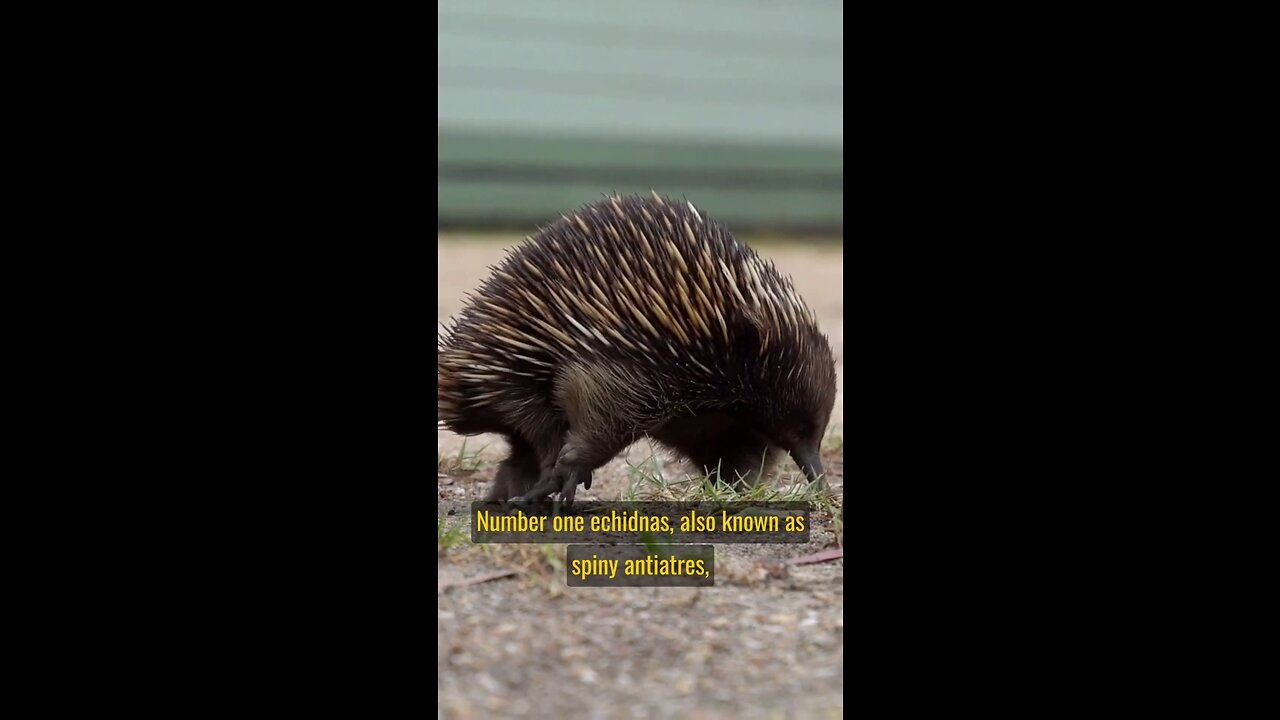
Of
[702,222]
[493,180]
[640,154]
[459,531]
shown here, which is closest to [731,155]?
[640,154]

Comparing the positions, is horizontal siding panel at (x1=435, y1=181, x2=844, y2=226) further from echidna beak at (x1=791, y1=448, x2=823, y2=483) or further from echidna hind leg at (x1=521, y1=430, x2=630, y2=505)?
echidna hind leg at (x1=521, y1=430, x2=630, y2=505)

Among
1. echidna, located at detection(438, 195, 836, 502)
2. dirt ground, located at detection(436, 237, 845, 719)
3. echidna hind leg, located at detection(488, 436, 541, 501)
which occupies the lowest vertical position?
dirt ground, located at detection(436, 237, 845, 719)

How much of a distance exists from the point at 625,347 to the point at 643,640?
5.07 ft

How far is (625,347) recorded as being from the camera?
4340mm

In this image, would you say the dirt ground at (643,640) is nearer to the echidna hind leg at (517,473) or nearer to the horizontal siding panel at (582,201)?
the echidna hind leg at (517,473)

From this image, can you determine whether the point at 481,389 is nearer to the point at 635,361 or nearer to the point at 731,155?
the point at 635,361

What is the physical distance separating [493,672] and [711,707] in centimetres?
48

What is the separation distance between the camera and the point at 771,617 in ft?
10.4

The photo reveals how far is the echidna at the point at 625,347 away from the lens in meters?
4.32

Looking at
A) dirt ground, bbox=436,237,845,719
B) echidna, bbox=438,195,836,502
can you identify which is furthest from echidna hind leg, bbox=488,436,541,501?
dirt ground, bbox=436,237,845,719

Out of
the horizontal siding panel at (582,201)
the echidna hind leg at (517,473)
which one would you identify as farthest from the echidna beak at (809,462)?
the horizontal siding panel at (582,201)

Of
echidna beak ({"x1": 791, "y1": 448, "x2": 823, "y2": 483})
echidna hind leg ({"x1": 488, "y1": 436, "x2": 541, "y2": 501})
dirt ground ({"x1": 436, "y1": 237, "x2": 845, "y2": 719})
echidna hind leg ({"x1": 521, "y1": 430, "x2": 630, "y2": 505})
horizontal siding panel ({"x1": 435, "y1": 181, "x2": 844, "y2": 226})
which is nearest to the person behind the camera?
dirt ground ({"x1": 436, "y1": 237, "x2": 845, "y2": 719})

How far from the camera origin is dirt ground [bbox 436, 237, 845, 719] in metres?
2.59

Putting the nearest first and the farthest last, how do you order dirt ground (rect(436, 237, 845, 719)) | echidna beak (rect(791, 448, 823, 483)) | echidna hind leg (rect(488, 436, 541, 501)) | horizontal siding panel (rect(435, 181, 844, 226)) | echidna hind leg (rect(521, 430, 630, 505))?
1. dirt ground (rect(436, 237, 845, 719))
2. echidna hind leg (rect(521, 430, 630, 505))
3. echidna beak (rect(791, 448, 823, 483))
4. echidna hind leg (rect(488, 436, 541, 501))
5. horizontal siding panel (rect(435, 181, 844, 226))
